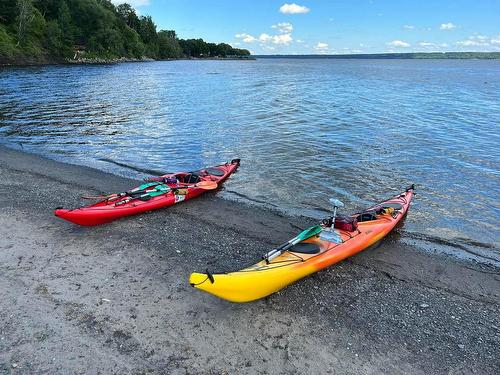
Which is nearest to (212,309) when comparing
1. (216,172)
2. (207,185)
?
(207,185)

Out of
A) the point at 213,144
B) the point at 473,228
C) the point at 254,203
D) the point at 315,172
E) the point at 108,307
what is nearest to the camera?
the point at 108,307

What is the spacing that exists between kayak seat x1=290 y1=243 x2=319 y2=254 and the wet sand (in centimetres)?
54

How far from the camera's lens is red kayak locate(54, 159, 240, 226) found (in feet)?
30.1

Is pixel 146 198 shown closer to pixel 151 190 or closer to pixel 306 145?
pixel 151 190

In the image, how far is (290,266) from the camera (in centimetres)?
701

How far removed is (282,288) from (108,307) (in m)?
3.06

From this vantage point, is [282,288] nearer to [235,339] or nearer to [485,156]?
[235,339]

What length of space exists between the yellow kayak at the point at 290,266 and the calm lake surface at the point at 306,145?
1893mm

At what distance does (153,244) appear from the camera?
870 cm

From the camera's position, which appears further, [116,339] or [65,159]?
[65,159]

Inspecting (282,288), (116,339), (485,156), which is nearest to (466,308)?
(282,288)

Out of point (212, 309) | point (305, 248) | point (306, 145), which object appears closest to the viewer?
point (212, 309)

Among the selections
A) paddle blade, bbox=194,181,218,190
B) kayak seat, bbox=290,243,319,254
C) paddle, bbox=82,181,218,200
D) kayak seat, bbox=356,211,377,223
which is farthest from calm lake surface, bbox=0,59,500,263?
kayak seat, bbox=290,243,319,254

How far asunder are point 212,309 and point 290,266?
1.61 meters
